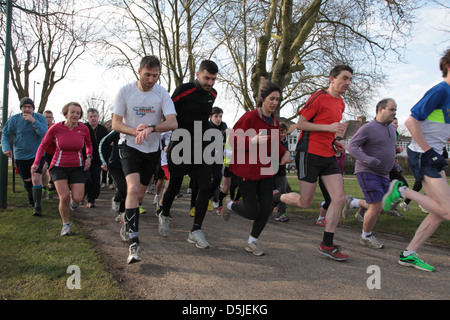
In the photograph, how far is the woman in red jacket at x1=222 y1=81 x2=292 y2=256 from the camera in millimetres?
4246

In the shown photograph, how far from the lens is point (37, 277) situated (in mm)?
3268

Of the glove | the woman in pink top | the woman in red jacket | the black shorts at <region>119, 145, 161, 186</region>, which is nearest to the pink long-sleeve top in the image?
the woman in pink top

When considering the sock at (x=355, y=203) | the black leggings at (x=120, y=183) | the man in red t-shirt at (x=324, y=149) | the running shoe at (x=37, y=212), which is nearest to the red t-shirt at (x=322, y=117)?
the man in red t-shirt at (x=324, y=149)

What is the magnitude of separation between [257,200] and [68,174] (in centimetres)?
320

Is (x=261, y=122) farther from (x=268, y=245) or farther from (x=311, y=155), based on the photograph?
(x=268, y=245)

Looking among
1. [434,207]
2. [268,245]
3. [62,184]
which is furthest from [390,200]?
[62,184]

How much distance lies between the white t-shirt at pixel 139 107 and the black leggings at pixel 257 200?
1.33 meters

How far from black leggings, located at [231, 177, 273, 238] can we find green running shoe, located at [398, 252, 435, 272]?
Result: 66.2 inches

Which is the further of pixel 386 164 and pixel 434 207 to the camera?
pixel 386 164

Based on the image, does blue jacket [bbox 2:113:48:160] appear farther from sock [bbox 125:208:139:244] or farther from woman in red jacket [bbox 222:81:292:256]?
woman in red jacket [bbox 222:81:292:256]

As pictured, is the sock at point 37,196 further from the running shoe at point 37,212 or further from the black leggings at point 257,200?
the black leggings at point 257,200
